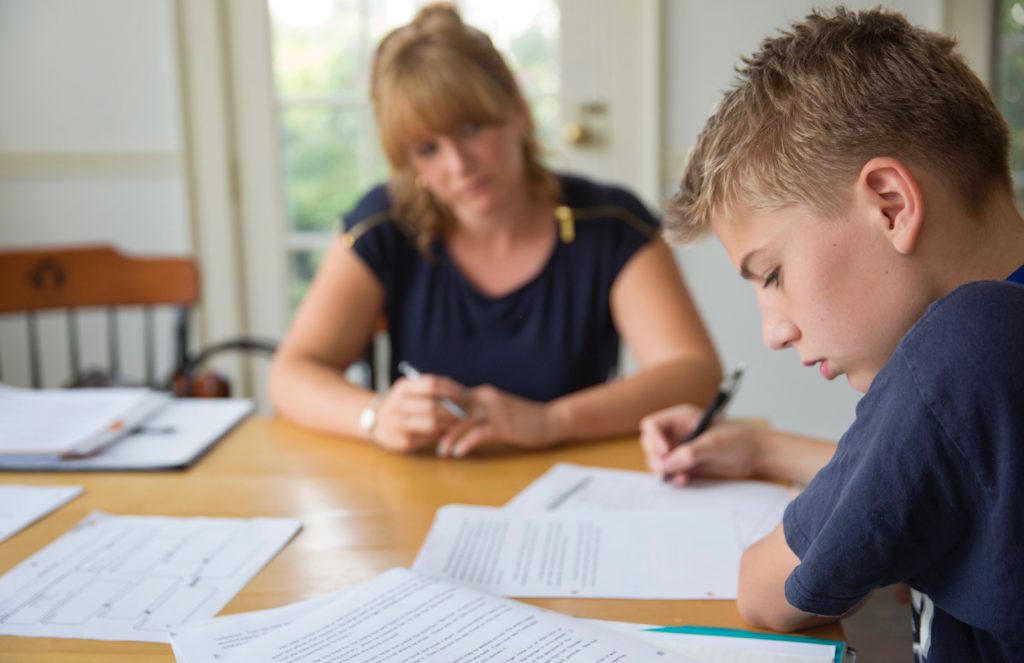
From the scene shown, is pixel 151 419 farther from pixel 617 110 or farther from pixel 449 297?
pixel 617 110

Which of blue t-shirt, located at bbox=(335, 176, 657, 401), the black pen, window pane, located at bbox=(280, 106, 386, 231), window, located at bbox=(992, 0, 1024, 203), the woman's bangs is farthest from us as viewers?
window pane, located at bbox=(280, 106, 386, 231)

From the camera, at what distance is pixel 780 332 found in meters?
0.74

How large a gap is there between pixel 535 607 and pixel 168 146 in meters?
2.54

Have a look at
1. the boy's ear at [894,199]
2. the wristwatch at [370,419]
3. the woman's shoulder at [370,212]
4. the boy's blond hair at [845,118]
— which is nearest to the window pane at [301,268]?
the woman's shoulder at [370,212]

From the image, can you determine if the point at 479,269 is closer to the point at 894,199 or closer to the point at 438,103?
the point at 438,103

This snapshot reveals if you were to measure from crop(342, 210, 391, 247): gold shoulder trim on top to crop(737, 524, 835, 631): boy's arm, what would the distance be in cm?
99

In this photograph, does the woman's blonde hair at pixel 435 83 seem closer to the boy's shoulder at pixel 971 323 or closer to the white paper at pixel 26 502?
the white paper at pixel 26 502

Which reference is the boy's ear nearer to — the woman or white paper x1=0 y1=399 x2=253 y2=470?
the woman

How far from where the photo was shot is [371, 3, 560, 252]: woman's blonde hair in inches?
56.7

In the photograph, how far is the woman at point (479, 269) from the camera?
1.45 meters

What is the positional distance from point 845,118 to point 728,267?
229 cm

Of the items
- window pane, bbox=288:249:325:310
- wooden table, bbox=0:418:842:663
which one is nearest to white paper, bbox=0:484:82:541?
wooden table, bbox=0:418:842:663

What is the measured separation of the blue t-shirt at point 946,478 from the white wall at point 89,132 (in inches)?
105

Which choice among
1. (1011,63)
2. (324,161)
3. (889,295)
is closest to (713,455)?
(889,295)
